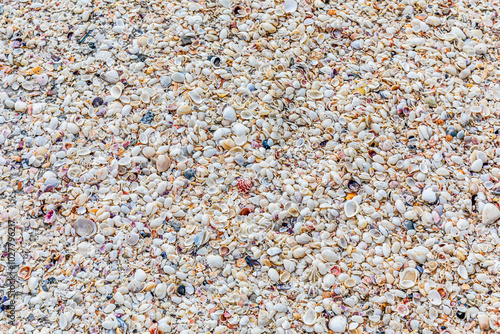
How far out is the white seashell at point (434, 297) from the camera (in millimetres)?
1737

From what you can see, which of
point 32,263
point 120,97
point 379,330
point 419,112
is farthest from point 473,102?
point 32,263

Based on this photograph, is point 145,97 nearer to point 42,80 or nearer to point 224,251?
point 42,80

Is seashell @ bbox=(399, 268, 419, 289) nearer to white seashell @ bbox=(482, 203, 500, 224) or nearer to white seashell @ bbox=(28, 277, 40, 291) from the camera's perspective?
white seashell @ bbox=(482, 203, 500, 224)

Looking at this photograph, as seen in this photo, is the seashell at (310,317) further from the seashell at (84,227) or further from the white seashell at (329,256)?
the seashell at (84,227)

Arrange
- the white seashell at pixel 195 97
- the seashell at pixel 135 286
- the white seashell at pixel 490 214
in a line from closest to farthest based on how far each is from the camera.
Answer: the seashell at pixel 135 286
the white seashell at pixel 490 214
the white seashell at pixel 195 97

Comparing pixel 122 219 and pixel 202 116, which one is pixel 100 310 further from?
pixel 202 116

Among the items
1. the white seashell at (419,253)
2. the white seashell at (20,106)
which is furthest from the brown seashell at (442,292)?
the white seashell at (20,106)

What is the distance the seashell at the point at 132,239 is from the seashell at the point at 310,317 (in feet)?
2.46

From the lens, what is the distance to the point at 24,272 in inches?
72.7

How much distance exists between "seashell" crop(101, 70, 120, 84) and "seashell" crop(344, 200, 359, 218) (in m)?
1.29

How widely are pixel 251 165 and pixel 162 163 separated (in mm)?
405

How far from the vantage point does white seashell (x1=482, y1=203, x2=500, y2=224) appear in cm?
190

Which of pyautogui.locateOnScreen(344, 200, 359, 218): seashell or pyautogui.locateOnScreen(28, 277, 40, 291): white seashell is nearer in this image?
pyautogui.locateOnScreen(28, 277, 40, 291): white seashell

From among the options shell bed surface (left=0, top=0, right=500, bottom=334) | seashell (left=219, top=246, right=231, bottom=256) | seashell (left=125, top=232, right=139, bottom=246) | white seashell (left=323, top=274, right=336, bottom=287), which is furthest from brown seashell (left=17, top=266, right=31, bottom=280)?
white seashell (left=323, top=274, right=336, bottom=287)
